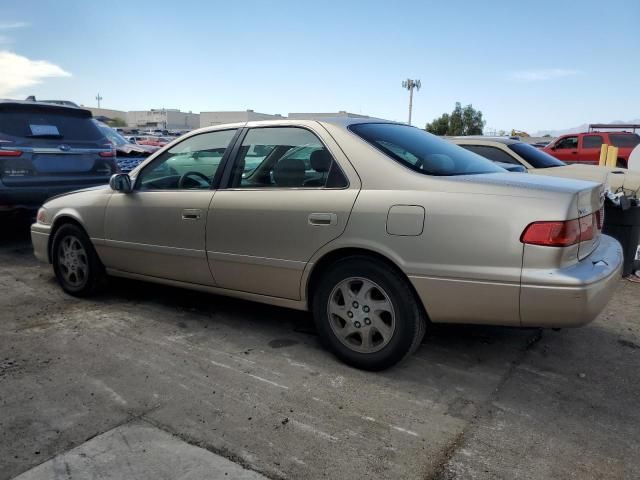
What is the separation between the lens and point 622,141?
1927cm

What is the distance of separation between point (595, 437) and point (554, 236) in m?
1.00

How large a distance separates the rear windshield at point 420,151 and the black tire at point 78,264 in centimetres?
267

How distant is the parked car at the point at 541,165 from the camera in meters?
7.27

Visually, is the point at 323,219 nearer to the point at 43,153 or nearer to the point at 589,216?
the point at 589,216

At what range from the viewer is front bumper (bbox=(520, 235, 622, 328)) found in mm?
2771

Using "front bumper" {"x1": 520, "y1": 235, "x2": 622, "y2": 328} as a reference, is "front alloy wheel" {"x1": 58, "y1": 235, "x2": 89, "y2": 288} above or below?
below

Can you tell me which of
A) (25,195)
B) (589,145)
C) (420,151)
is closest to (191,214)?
(420,151)

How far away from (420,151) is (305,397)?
173 cm

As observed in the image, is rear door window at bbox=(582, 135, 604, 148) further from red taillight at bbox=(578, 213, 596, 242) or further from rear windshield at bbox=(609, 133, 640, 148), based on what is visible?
red taillight at bbox=(578, 213, 596, 242)

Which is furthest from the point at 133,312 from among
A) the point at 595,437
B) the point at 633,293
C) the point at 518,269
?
the point at 633,293

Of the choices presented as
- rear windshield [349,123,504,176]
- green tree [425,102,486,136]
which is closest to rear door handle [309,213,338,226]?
rear windshield [349,123,504,176]

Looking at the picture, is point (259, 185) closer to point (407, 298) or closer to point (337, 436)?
point (407, 298)

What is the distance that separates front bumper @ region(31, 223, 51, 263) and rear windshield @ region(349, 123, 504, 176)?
127 inches

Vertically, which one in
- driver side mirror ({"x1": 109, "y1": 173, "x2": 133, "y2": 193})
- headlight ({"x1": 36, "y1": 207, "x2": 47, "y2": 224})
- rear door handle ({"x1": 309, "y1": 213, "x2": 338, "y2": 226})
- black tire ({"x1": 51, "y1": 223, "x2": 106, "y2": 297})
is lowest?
black tire ({"x1": 51, "y1": 223, "x2": 106, "y2": 297})
